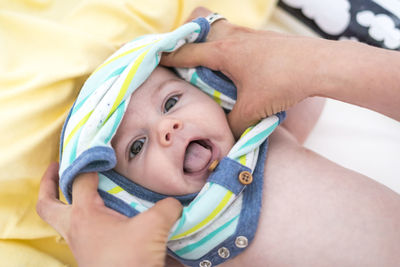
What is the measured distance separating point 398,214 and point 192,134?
533 millimetres

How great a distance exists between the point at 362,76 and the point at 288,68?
0.57 feet

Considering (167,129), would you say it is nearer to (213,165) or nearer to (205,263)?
(213,165)

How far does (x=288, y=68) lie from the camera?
99 cm

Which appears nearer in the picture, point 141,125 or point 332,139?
point 141,125

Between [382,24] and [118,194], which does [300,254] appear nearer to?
[118,194]

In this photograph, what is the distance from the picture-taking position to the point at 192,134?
1021 millimetres

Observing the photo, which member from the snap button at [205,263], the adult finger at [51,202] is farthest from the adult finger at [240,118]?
the adult finger at [51,202]

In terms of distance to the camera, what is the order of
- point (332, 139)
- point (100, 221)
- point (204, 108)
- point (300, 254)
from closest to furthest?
point (100, 221) → point (300, 254) → point (204, 108) → point (332, 139)

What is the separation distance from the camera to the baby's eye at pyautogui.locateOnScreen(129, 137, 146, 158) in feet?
3.45

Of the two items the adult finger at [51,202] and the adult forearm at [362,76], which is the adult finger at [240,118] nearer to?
the adult forearm at [362,76]

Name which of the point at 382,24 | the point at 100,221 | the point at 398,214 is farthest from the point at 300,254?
the point at 382,24

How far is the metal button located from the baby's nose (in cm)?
28

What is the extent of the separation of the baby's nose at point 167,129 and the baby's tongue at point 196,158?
76mm

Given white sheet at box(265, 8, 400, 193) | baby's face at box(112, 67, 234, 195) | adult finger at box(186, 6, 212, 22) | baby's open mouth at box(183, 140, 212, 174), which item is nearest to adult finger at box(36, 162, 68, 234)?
baby's face at box(112, 67, 234, 195)
